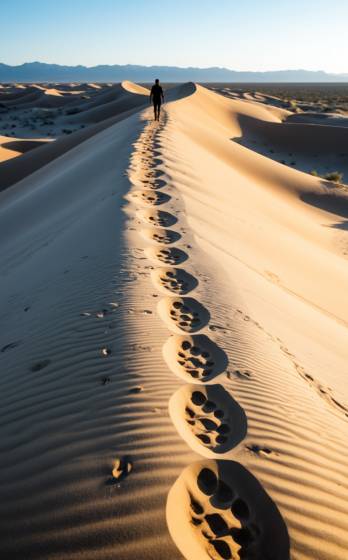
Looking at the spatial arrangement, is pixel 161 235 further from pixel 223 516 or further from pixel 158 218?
pixel 223 516

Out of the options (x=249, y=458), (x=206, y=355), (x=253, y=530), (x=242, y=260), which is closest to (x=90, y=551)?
(x=253, y=530)

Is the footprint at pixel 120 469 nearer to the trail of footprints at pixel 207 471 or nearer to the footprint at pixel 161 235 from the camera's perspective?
the trail of footprints at pixel 207 471

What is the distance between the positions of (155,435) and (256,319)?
80.6 inches

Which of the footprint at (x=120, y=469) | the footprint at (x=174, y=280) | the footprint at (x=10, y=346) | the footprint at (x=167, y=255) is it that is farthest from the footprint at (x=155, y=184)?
the footprint at (x=120, y=469)

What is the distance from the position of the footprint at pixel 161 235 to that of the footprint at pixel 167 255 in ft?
0.93

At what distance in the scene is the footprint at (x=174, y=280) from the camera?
172 inches

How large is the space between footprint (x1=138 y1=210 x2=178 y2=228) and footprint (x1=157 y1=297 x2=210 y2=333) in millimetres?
2327

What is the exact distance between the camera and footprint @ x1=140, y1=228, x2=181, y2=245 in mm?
5664

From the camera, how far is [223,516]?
80.4 inches

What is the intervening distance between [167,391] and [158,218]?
409 centimetres

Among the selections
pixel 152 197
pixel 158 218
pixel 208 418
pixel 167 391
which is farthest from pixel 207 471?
pixel 152 197

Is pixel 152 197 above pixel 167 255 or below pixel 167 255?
above

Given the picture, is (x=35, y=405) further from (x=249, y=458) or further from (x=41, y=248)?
(x=41, y=248)

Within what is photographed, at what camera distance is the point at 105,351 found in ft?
10.2
